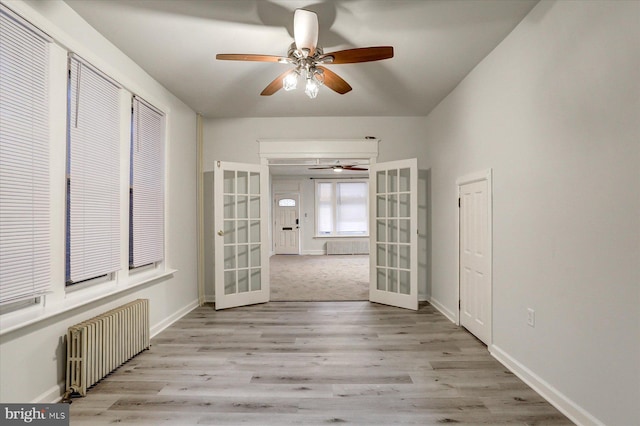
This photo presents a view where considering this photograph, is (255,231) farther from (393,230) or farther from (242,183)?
(393,230)

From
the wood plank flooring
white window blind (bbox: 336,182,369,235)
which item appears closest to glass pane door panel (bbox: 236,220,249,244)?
the wood plank flooring

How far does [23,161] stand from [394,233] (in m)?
3.94

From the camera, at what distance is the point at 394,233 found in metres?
4.48

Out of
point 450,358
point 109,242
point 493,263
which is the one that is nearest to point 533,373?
point 450,358

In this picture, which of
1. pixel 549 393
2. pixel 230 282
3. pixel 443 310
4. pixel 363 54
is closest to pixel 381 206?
pixel 443 310

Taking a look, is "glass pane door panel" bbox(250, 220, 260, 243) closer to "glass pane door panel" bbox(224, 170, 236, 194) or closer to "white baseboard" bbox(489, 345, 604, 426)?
"glass pane door panel" bbox(224, 170, 236, 194)

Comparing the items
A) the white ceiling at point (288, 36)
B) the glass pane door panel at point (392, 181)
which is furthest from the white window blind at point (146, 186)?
the glass pane door panel at point (392, 181)

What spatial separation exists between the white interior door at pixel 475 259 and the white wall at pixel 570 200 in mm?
133

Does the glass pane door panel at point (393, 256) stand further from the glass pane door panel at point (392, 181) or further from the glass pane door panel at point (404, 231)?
the glass pane door panel at point (392, 181)

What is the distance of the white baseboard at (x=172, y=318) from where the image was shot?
3.33 meters

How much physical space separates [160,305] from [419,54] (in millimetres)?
3769

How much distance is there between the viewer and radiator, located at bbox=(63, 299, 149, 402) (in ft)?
6.93

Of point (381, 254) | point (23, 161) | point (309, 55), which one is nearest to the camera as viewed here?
point (23, 161)

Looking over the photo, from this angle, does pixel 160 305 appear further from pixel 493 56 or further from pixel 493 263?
pixel 493 56
